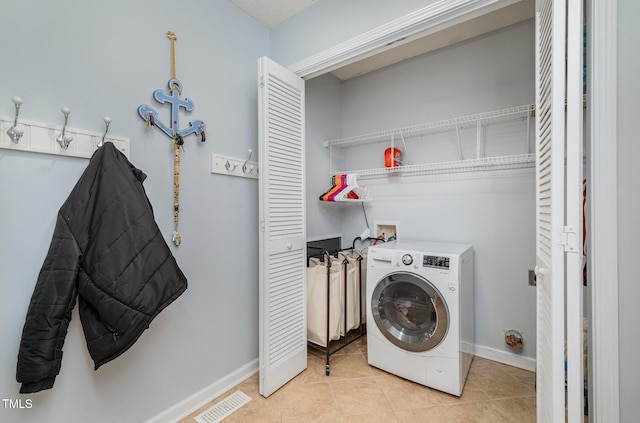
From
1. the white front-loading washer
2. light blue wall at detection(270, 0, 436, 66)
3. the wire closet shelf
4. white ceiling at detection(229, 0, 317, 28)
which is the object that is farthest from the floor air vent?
white ceiling at detection(229, 0, 317, 28)

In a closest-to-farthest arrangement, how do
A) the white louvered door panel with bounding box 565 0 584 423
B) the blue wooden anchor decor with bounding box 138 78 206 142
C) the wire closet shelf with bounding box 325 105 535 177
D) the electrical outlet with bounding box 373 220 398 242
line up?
the white louvered door panel with bounding box 565 0 584 423 → the blue wooden anchor decor with bounding box 138 78 206 142 → the wire closet shelf with bounding box 325 105 535 177 → the electrical outlet with bounding box 373 220 398 242

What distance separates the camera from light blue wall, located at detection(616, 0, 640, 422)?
0.81 meters

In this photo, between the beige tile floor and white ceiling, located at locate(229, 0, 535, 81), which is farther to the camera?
white ceiling, located at locate(229, 0, 535, 81)

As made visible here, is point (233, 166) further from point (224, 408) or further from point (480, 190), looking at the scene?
point (480, 190)

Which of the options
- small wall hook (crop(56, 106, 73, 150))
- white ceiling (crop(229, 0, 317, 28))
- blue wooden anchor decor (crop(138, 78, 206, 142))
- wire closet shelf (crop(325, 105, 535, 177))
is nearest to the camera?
small wall hook (crop(56, 106, 73, 150))

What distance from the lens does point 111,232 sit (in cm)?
116

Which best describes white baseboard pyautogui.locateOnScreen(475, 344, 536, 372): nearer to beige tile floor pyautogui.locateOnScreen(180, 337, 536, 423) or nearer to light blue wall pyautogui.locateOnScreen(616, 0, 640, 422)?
beige tile floor pyautogui.locateOnScreen(180, 337, 536, 423)

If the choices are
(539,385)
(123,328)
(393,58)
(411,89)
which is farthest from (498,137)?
(123,328)

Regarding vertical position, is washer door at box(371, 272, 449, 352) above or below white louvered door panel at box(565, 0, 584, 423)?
below

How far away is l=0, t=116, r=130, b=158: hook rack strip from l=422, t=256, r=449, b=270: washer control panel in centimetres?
186

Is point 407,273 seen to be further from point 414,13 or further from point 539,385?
point 414,13

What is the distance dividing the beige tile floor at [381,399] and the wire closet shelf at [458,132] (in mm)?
1538

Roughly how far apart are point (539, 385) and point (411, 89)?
2.34 metres

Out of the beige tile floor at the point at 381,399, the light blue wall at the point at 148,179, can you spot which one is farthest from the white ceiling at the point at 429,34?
the beige tile floor at the point at 381,399
